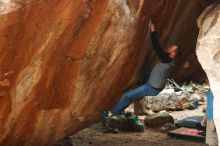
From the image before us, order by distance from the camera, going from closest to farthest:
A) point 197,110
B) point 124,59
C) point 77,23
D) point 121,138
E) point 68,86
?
1. point 77,23
2. point 68,86
3. point 124,59
4. point 121,138
5. point 197,110

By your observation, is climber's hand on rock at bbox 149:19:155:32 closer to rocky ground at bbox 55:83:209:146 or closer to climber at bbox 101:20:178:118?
climber at bbox 101:20:178:118

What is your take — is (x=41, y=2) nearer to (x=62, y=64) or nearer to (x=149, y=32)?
(x=62, y=64)

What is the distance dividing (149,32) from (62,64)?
2.51 m

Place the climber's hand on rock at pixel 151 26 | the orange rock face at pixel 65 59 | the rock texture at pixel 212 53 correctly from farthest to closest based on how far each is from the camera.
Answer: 1. the climber's hand on rock at pixel 151 26
2. the orange rock face at pixel 65 59
3. the rock texture at pixel 212 53

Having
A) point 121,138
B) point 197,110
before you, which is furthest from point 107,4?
point 197,110

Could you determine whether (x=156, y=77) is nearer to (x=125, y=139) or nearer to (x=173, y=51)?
(x=173, y=51)

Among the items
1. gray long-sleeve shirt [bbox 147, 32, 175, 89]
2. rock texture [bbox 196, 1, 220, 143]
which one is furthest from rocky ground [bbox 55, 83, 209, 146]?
rock texture [bbox 196, 1, 220, 143]

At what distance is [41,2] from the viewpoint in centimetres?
675

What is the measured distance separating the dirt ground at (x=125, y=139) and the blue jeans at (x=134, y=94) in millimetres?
2293

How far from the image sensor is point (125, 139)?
37.2 ft

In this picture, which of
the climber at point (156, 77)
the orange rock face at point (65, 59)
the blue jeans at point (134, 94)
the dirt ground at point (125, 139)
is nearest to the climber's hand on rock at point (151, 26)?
the climber at point (156, 77)

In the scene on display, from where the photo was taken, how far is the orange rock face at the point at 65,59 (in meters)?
6.96

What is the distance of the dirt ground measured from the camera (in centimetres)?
1066

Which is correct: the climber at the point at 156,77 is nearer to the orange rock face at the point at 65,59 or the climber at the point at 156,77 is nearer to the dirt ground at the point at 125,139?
the orange rock face at the point at 65,59
